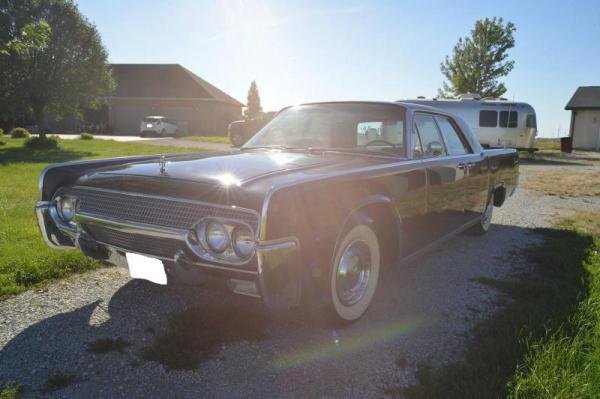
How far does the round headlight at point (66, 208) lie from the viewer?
306cm

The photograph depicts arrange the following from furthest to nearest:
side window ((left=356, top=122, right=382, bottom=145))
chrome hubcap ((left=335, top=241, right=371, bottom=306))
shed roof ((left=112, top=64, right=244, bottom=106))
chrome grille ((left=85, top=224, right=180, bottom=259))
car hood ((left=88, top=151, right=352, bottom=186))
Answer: shed roof ((left=112, top=64, right=244, bottom=106)) < side window ((left=356, top=122, right=382, bottom=145)) < chrome hubcap ((left=335, top=241, right=371, bottom=306)) < car hood ((left=88, top=151, right=352, bottom=186)) < chrome grille ((left=85, top=224, right=180, bottom=259))

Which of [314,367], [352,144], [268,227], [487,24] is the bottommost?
[314,367]

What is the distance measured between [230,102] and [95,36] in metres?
24.0

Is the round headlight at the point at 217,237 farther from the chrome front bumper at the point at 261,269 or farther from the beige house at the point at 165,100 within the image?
the beige house at the point at 165,100

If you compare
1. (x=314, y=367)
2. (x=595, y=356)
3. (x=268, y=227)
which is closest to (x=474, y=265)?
(x=595, y=356)

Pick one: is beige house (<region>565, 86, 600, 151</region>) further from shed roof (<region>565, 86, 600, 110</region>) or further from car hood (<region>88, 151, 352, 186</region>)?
car hood (<region>88, 151, 352, 186</region>)

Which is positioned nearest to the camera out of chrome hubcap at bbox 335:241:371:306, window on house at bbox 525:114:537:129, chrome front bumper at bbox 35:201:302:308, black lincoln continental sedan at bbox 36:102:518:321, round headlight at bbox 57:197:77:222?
chrome front bumper at bbox 35:201:302:308

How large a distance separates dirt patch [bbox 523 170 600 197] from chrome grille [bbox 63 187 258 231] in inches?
359

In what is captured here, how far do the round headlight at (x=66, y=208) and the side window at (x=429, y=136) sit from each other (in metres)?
2.75

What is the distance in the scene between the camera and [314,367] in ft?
8.11

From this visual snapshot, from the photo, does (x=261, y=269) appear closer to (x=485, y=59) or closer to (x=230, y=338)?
(x=230, y=338)

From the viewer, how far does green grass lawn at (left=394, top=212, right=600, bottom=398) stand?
219cm

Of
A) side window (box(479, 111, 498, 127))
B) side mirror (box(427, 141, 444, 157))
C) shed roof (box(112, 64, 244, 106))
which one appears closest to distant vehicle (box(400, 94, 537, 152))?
Answer: side window (box(479, 111, 498, 127))

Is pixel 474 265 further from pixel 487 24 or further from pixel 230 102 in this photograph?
pixel 230 102
